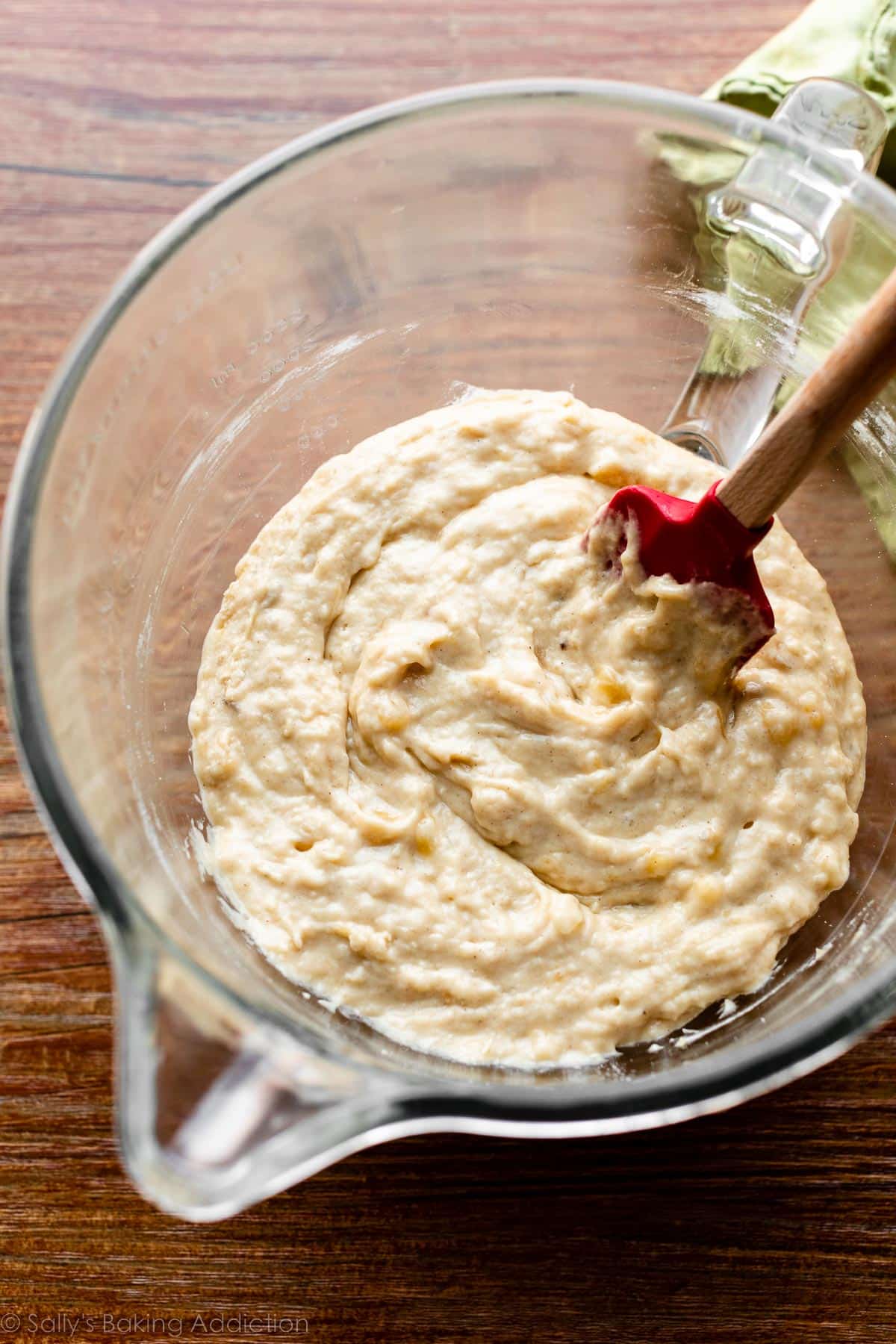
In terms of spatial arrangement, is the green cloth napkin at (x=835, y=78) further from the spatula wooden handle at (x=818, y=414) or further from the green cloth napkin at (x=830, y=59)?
the spatula wooden handle at (x=818, y=414)

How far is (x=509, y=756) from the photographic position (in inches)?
67.2

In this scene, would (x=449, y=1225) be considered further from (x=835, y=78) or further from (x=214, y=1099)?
(x=835, y=78)

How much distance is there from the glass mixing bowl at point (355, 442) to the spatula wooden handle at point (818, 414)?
423 mm

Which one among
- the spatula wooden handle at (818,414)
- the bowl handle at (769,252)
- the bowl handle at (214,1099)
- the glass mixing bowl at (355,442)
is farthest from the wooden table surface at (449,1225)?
the bowl handle at (769,252)

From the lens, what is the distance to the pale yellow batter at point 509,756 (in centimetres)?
163

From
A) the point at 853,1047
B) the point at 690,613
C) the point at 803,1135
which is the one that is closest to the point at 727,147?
the point at 690,613

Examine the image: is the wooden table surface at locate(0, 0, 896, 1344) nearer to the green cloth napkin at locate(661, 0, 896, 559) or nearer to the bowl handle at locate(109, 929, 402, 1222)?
the bowl handle at locate(109, 929, 402, 1222)

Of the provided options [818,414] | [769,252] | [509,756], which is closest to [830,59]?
[769,252]

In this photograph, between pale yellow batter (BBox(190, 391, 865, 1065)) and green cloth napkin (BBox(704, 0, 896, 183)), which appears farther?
green cloth napkin (BBox(704, 0, 896, 183))

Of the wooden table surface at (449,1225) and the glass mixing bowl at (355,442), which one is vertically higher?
the glass mixing bowl at (355,442)

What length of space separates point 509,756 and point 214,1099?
68cm

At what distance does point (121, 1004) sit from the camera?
4.19 ft

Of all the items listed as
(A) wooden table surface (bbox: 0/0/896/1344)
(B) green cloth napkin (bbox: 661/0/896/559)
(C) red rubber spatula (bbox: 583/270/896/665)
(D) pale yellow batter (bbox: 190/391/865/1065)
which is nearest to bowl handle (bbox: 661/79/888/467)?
(B) green cloth napkin (bbox: 661/0/896/559)

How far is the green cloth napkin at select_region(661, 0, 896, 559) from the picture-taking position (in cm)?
179
